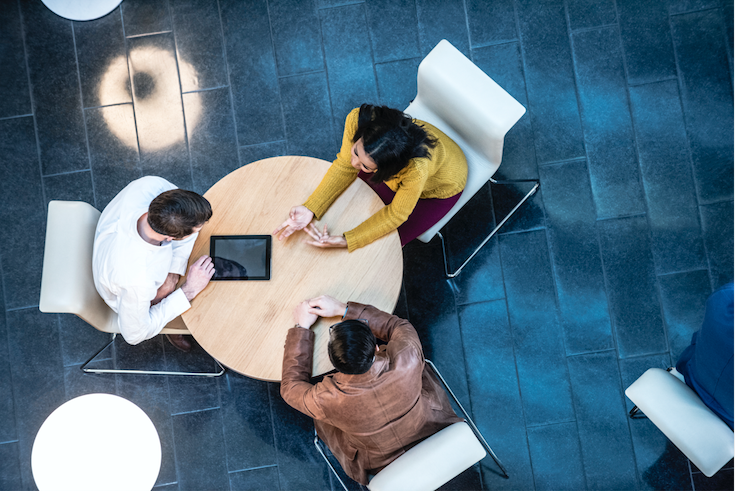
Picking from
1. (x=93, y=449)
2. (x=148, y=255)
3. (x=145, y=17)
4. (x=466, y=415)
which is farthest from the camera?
(x=145, y=17)

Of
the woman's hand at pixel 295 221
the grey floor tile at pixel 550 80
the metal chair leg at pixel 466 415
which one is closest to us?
the woman's hand at pixel 295 221

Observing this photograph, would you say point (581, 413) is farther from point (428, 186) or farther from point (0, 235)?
point (0, 235)

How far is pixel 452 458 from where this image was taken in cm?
171

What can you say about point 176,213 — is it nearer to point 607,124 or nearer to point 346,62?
point 346,62

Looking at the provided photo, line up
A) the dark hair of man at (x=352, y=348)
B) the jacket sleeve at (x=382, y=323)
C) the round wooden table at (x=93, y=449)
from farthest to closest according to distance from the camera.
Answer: the jacket sleeve at (x=382, y=323)
the dark hair of man at (x=352, y=348)
the round wooden table at (x=93, y=449)

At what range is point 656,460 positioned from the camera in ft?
8.05

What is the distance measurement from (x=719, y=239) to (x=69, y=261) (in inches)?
126

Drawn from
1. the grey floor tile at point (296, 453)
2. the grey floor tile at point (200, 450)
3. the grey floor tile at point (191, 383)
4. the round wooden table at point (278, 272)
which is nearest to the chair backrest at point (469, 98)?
the round wooden table at point (278, 272)

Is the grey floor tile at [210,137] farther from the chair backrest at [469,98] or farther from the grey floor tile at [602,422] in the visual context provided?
the grey floor tile at [602,422]

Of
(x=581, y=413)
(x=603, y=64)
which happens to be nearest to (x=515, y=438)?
(x=581, y=413)

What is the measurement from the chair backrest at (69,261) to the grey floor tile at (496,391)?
179 cm

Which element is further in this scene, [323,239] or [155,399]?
[155,399]

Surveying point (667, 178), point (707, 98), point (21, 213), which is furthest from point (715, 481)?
point (21, 213)

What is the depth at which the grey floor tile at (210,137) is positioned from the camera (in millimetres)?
2680
